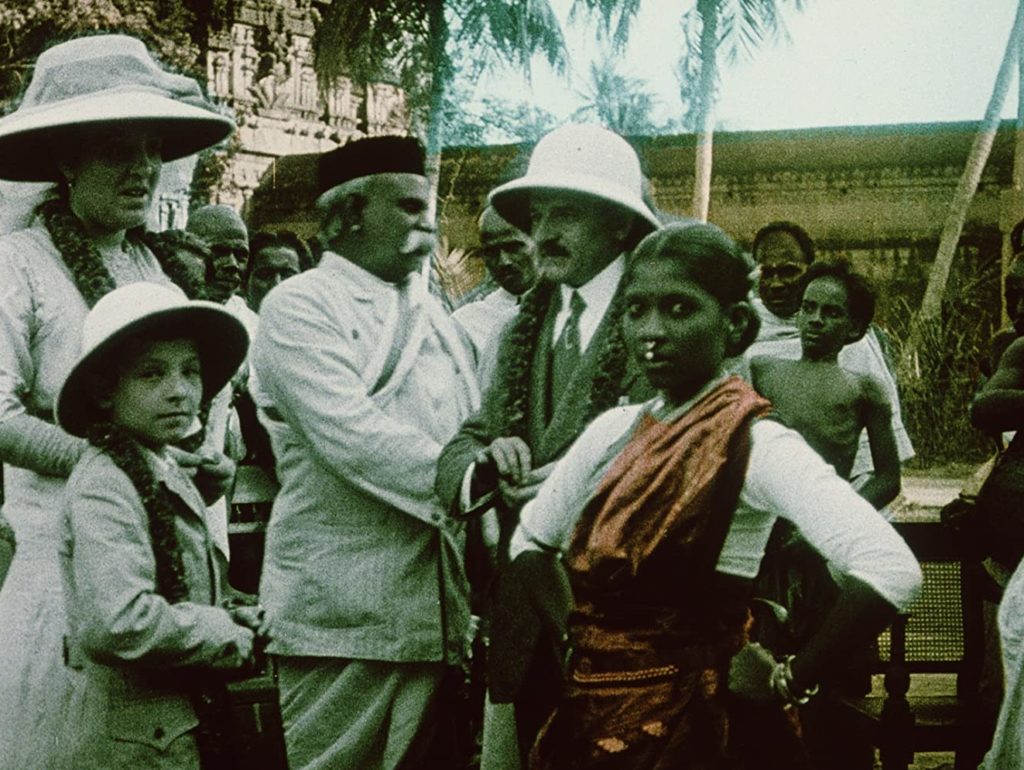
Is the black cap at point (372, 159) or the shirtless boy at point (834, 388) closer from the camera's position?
the black cap at point (372, 159)

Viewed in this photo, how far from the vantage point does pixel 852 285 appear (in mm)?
5348

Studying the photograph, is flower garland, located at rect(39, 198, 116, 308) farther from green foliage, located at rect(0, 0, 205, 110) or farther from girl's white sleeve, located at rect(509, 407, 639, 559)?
green foliage, located at rect(0, 0, 205, 110)

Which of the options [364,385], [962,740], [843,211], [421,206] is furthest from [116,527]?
[843,211]

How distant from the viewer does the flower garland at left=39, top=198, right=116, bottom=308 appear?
3715mm

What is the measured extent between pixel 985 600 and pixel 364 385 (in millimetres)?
2224

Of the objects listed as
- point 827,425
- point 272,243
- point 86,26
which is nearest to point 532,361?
point 827,425

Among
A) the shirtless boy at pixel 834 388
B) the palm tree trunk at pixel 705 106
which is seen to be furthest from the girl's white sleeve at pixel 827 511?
the palm tree trunk at pixel 705 106

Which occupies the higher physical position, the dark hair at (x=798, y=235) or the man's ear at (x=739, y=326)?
the man's ear at (x=739, y=326)

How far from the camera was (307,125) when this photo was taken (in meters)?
19.9

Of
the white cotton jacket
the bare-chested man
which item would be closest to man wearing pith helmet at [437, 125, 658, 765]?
the white cotton jacket

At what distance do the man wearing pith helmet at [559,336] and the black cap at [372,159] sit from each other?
1.95ft

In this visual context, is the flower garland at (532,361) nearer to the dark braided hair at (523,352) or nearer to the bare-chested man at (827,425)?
the dark braided hair at (523,352)

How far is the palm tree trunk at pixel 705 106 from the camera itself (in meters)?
15.0

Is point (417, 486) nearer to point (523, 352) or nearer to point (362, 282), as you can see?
point (523, 352)
